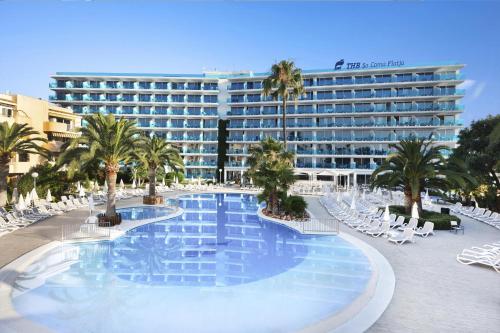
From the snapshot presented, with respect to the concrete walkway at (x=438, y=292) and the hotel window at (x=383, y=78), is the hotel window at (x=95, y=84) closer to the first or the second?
the hotel window at (x=383, y=78)

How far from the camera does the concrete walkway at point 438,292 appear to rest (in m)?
8.18

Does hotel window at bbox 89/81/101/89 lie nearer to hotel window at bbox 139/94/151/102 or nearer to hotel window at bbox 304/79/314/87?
hotel window at bbox 139/94/151/102

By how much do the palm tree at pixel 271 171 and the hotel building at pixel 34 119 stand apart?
22035mm

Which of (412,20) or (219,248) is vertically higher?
(412,20)

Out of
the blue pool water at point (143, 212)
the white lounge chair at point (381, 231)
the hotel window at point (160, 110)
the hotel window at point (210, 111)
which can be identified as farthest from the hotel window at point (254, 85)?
the white lounge chair at point (381, 231)

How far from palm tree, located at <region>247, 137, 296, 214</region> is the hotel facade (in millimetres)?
24760

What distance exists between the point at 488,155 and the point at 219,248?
2799cm

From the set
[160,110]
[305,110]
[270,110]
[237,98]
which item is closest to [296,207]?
[305,110]

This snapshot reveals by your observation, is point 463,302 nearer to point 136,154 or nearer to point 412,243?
point 412,243

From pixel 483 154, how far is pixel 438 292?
2876 cm

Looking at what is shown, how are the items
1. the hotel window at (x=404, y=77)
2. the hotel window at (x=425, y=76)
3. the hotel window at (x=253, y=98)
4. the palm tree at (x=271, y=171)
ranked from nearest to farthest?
the palm tree at (x=271, y=171), the hotel window at (x=425, y=76), the hotel window at (x=404, y=77), the hotel window at (x=253, y=98)

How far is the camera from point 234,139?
213 feet

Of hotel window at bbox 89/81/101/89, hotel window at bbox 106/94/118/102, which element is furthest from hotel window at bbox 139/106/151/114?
hotel window at bbox 89/81/101/89

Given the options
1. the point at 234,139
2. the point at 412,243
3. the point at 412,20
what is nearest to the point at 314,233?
the point at 412,243
